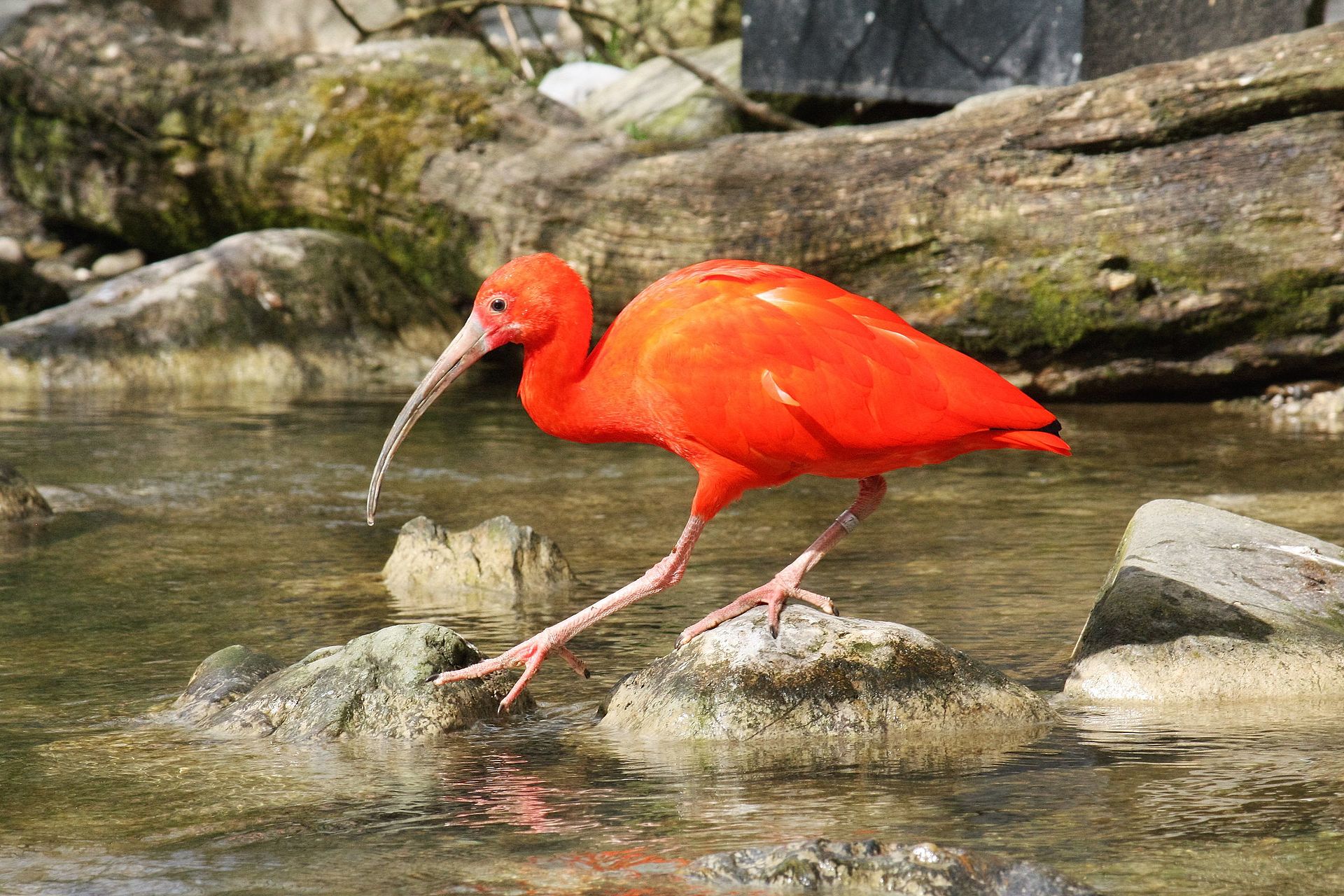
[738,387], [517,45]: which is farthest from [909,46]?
[738,387]

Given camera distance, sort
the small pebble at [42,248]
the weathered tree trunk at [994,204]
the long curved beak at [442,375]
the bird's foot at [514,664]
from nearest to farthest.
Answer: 1. the bird's foot at [514,664]
2. the long curved beak at [442,375]
3. the weathered tree trunk at [994,204]
4. the small pebble at [42,248]

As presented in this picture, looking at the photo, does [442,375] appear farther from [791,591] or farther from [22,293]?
[22,293]

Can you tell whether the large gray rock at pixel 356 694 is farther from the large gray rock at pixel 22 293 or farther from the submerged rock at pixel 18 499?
the large gray rock at pixel 22 293

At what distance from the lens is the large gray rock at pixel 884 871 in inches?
115

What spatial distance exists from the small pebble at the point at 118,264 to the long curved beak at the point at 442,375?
33.7ft

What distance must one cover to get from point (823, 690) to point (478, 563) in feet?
7.37

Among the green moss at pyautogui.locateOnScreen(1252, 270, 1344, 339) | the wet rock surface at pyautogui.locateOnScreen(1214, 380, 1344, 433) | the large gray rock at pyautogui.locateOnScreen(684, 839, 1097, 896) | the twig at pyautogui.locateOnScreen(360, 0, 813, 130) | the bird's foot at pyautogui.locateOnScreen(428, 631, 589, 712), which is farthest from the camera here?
the twig at pyautogui.locateOnScreen(360, 0, 813, 130)

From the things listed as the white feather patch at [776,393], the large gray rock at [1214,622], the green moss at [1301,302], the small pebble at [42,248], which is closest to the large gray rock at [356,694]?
the white feather patch at [776,393]

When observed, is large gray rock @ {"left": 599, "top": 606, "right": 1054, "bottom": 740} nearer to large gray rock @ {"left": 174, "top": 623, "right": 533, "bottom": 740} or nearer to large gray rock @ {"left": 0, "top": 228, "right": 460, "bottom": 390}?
large gray rock @ {"left": 174, "top": 623, "right": 533, "bottom": 740}

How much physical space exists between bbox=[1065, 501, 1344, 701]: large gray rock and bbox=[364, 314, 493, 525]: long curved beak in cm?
197

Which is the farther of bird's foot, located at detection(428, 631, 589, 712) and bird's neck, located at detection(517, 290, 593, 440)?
bird's neck, located at detection(517, 290, 593, 440)

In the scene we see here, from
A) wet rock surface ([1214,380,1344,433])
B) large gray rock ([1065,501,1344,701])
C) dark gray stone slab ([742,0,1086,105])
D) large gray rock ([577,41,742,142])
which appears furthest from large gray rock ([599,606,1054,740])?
large gray rock ([577,41,742,142])

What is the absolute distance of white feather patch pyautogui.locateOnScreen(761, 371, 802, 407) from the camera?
173 inches

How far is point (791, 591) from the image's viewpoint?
4562mm
